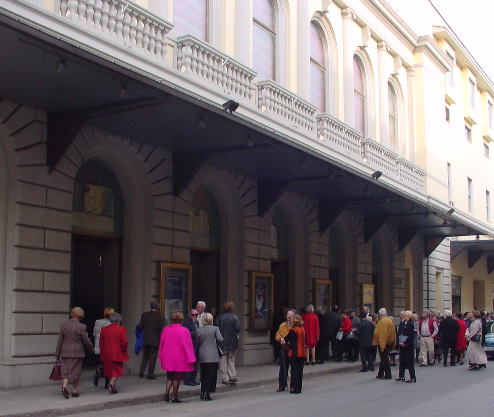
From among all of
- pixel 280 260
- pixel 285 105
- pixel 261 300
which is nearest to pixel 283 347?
pixel 261 300

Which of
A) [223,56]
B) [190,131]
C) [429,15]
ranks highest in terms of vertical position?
[429,15]

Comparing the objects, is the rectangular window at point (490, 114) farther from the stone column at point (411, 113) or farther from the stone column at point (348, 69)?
the stone column at point (348, 69)

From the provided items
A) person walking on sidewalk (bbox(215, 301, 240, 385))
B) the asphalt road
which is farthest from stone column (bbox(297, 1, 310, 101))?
person walking on sidewalk (bbox(215, 301, 240, 385))

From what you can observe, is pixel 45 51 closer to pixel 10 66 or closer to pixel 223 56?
pixel 10 66

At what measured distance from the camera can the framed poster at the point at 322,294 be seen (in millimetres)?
24953

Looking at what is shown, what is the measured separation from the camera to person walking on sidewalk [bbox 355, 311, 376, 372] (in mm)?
20578

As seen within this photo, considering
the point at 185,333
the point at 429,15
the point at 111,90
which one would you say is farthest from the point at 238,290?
the point at 429,15

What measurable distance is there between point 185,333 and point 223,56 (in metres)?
7.35

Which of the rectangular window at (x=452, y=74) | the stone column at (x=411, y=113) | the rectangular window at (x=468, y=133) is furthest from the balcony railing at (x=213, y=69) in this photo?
the rectangular window at (x=468, y=133)

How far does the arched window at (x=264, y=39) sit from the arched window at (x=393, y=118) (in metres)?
10.8

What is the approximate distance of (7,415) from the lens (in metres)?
11.1

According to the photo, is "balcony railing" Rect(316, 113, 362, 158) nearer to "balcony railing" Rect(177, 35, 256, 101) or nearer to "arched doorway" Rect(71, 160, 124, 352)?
"balcony railing" Rect(177, 35, 256, 101)

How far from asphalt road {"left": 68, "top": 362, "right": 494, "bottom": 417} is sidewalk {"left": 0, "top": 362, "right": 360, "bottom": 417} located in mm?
239

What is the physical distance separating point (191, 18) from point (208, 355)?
31.4 ft
